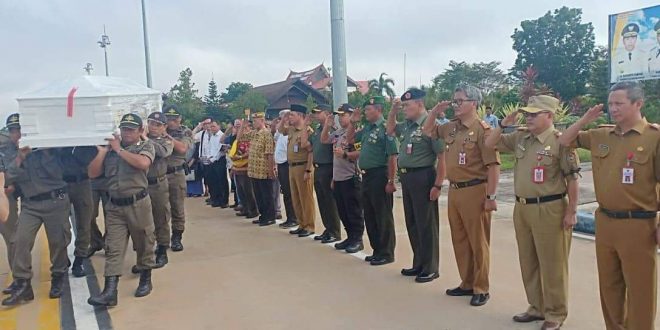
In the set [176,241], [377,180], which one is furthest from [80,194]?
[377,180]

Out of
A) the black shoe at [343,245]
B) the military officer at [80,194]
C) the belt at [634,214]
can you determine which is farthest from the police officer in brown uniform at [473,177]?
the military officer at [80,194]

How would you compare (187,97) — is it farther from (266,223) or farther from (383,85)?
(266,223)

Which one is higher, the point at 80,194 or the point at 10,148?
the point at 10,148

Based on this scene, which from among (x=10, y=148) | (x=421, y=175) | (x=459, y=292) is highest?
(x=10, y=148)

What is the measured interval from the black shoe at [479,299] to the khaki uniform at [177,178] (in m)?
3.83

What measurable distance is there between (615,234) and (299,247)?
14.2 ft

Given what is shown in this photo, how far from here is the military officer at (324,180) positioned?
24.2ft

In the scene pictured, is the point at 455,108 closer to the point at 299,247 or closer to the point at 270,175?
the point at 299,247

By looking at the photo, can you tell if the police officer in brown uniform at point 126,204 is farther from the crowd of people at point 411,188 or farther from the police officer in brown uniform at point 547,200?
the police officer in brown uniform at point 547,200

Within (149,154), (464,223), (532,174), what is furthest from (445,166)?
(149,154)

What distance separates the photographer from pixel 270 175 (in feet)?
29.0

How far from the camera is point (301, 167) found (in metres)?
7.99

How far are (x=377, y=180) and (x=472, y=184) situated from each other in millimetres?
1586

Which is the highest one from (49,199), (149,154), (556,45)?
(556,45)
